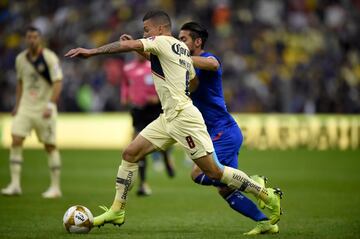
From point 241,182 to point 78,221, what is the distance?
185 cm

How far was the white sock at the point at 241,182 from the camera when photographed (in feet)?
30.1

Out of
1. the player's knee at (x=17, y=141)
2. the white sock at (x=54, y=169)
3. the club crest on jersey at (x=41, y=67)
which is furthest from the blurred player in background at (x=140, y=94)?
the player's knee at (x=17, y=141)

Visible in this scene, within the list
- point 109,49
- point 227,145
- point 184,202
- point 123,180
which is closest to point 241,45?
point 184,202

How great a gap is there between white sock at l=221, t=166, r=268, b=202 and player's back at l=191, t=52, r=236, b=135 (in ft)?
2.34

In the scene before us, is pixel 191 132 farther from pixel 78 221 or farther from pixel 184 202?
pixel 184 202

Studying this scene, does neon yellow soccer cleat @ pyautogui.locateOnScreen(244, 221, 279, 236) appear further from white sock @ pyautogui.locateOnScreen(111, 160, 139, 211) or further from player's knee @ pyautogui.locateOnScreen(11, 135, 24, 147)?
player's knee @ pyautogui.locateOnScreen(11, 135, 24, 147)

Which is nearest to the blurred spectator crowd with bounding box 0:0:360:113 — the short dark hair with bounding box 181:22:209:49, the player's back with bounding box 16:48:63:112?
the player's back with bounding box 16:48:63:112

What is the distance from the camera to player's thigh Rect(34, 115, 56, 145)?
45.6ft

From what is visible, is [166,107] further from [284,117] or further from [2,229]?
[284,117]

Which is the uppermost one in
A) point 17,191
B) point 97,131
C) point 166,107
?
point 166,107

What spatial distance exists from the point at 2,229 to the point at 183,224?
Answer: 2220 millimetres

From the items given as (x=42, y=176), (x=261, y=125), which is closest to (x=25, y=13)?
(x=261, y=125)

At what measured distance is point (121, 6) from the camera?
31.4 metres

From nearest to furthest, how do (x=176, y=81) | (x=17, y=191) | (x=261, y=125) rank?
(x=176, y=81), (x=17, y=191), (x=261, y=125)
